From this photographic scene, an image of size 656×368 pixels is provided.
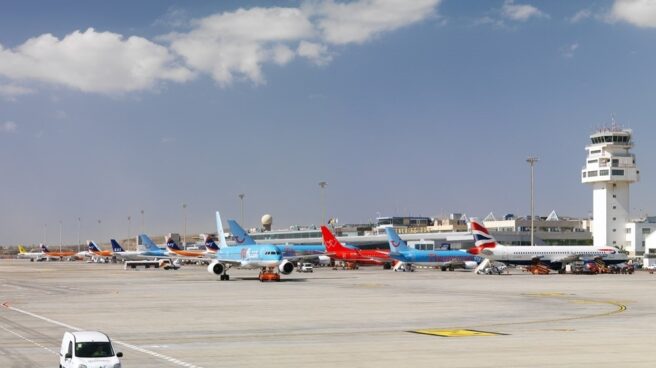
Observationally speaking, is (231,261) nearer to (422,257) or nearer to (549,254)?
(422,257)

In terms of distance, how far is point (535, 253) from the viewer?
12644 centimetres

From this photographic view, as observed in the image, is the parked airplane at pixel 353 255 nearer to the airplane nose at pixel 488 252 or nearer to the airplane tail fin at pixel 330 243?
the airplane tail fin at pixel 330 243

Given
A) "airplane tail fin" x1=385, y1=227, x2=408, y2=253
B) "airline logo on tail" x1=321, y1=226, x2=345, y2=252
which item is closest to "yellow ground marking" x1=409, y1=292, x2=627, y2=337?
"airplane tail fin" x1=385, y1=227, x2=408, y2=253

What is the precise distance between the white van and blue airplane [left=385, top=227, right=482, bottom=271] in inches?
4251

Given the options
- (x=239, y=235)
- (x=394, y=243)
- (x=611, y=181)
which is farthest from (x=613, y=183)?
(x=239, y=235)

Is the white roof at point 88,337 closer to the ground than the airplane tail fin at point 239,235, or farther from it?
closer to the ground

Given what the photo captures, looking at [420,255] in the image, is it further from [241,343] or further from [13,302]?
[241,343]

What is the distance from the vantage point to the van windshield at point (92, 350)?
71.6 feet

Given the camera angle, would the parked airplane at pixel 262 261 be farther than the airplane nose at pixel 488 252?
No

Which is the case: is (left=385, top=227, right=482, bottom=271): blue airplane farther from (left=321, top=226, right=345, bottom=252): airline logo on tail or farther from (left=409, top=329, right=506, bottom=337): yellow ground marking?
(left=409, top=329, right=506, bottom=337): yellow ground marking

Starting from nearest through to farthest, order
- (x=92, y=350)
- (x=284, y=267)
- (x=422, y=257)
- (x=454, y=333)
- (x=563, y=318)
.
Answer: (x=92, y=350), (x=454, y=333), (x=563, y=318), (x=284, y=267), (x=422, y=257)

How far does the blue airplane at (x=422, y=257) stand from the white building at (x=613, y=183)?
4731cm

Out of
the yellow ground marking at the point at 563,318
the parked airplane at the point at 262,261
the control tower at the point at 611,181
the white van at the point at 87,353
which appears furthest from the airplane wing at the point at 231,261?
the control tower at the point at 611,181

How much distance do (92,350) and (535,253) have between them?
11214 cm
